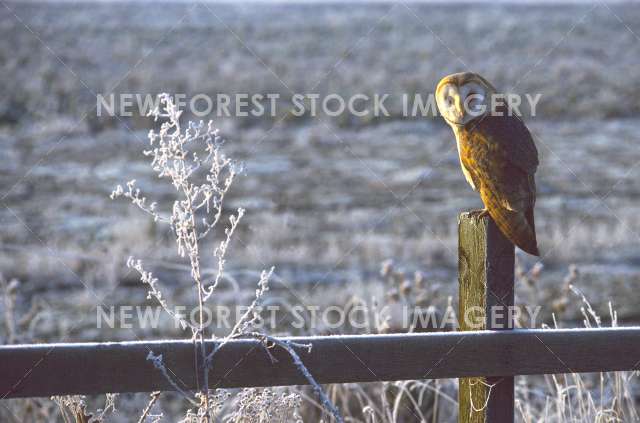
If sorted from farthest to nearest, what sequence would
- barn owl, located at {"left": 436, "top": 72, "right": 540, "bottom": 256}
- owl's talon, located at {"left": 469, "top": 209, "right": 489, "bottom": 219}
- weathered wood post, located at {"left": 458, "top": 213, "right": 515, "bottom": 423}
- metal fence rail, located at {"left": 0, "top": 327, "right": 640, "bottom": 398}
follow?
barn owl, located at {"left": 436, "top": 72, "right": 540, "bottom": 256} → owl's talon, located at {"left": 469, "top": 209, "right": 489, "bottom": 219} → weathered wood post, located at {"left": 458, "top": 213, "right": 515, "bottom": 423} → metal fence rail, located at {"left": 0, "top": 327, "right": 640, "bottom": 398}

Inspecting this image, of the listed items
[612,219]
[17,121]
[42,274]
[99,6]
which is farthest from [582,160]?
[99,6]

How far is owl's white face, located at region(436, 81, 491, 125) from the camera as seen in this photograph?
3.08m

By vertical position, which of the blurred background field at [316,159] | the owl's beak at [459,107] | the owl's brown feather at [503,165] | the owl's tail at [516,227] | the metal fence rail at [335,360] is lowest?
the metal fence rail at [335,360]

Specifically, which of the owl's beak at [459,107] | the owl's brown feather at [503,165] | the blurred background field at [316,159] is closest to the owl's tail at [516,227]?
the owl's brown feather at [503,165]

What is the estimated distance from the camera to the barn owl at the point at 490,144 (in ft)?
9.94

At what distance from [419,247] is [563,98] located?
52.7 ft

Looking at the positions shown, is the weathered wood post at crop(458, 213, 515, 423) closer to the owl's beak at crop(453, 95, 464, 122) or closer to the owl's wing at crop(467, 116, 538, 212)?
the owl's wing at crop(467, 116, 538, 212)

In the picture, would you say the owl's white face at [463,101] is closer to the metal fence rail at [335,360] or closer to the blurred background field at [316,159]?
the metal fence rail at [335,360]

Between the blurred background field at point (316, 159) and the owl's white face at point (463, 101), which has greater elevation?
the blurred background field at point (316, 159)

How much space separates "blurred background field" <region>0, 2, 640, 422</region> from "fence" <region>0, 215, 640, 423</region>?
2309 mm

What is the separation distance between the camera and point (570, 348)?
9.00 ft

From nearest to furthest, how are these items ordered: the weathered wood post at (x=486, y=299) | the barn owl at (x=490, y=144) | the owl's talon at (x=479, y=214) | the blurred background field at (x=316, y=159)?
the weathered wood post at (x=486, y=299) < the owl's talon at (x=479, y=214) < the barn owl at (x=490, y=144) < the blurred background field at (x=316, y=159)

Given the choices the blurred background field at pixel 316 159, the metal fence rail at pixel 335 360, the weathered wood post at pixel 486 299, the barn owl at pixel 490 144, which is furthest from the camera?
the blurred background field at pixel 316 159

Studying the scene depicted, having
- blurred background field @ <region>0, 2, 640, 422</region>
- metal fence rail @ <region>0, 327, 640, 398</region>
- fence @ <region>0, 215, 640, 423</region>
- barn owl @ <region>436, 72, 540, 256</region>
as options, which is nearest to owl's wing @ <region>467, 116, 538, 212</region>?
barn owl @ <region>436, 72, 540, 256</region>
